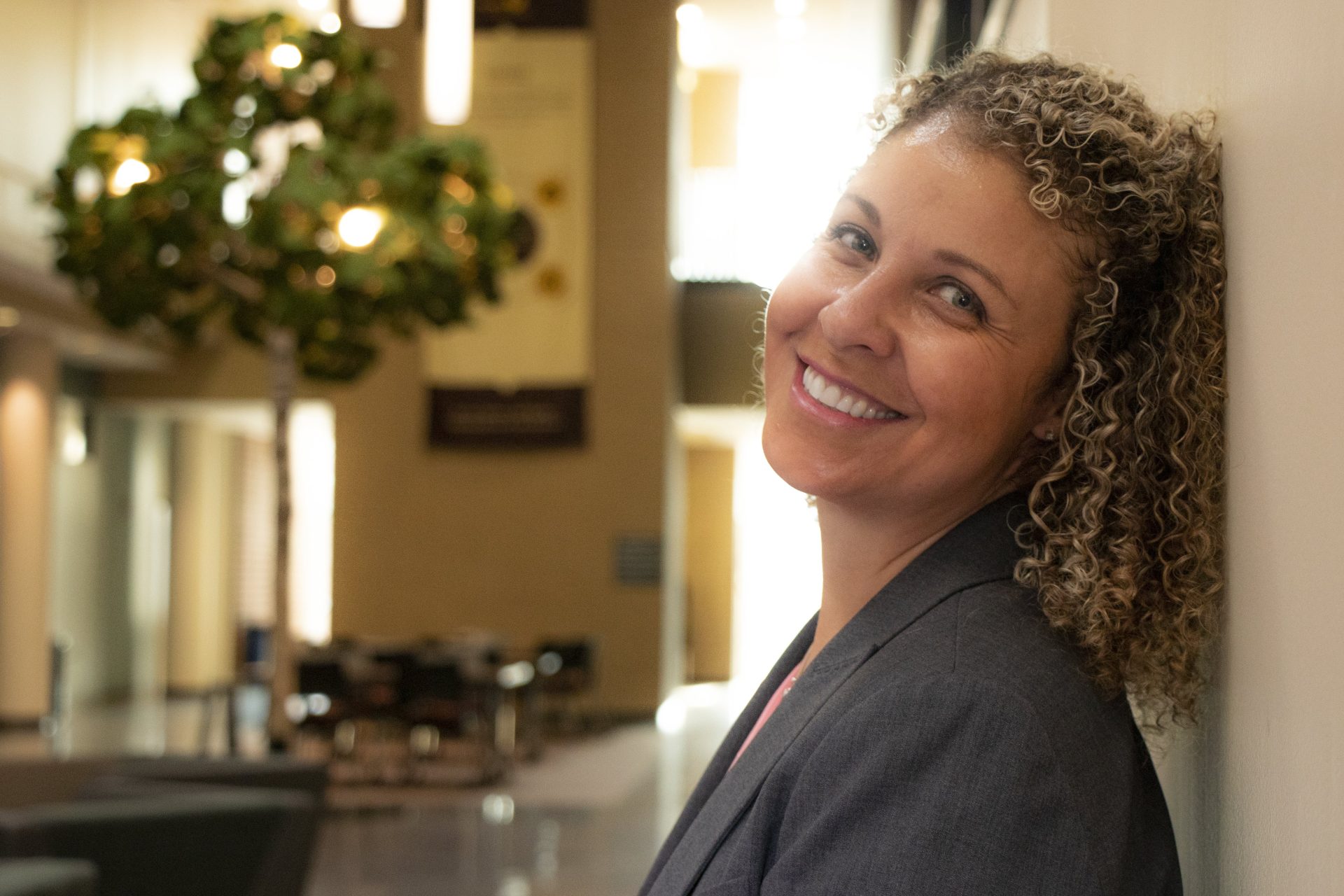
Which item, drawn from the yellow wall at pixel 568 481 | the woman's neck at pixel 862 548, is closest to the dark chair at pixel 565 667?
the yellow wall at pixel 568 481

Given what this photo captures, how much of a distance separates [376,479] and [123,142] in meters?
10.3

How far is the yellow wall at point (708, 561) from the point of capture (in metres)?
23.0

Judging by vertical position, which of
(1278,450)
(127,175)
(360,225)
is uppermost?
(127,175)

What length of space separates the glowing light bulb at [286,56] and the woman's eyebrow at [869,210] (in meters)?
6.29

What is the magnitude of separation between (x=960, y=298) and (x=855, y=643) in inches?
12.3

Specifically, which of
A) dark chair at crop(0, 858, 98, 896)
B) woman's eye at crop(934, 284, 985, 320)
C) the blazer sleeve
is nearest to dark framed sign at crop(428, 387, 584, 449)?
dark chair at crop(0, 858, 98, 896)

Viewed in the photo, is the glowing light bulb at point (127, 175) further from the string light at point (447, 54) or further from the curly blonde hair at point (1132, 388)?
the curly blonde hair at point (1132, 388)

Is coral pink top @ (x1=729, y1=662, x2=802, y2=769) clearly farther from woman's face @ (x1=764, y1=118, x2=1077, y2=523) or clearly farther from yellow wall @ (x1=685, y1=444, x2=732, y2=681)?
yellow wall @ (x1=685, y1=444, x2=732, y2=681)

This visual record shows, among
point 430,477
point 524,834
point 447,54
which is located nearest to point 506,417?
point 430,477

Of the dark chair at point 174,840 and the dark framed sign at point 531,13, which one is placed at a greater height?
the dark framed sign at point 531,13

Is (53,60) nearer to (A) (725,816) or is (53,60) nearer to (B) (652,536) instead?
(B) (652,536)

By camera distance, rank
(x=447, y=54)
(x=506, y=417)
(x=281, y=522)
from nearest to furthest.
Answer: (x=281, y=522) → (x=447, y=54) → (x=506, y=417)

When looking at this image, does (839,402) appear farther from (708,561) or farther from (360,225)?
(708,561)

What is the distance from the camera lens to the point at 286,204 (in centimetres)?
685
